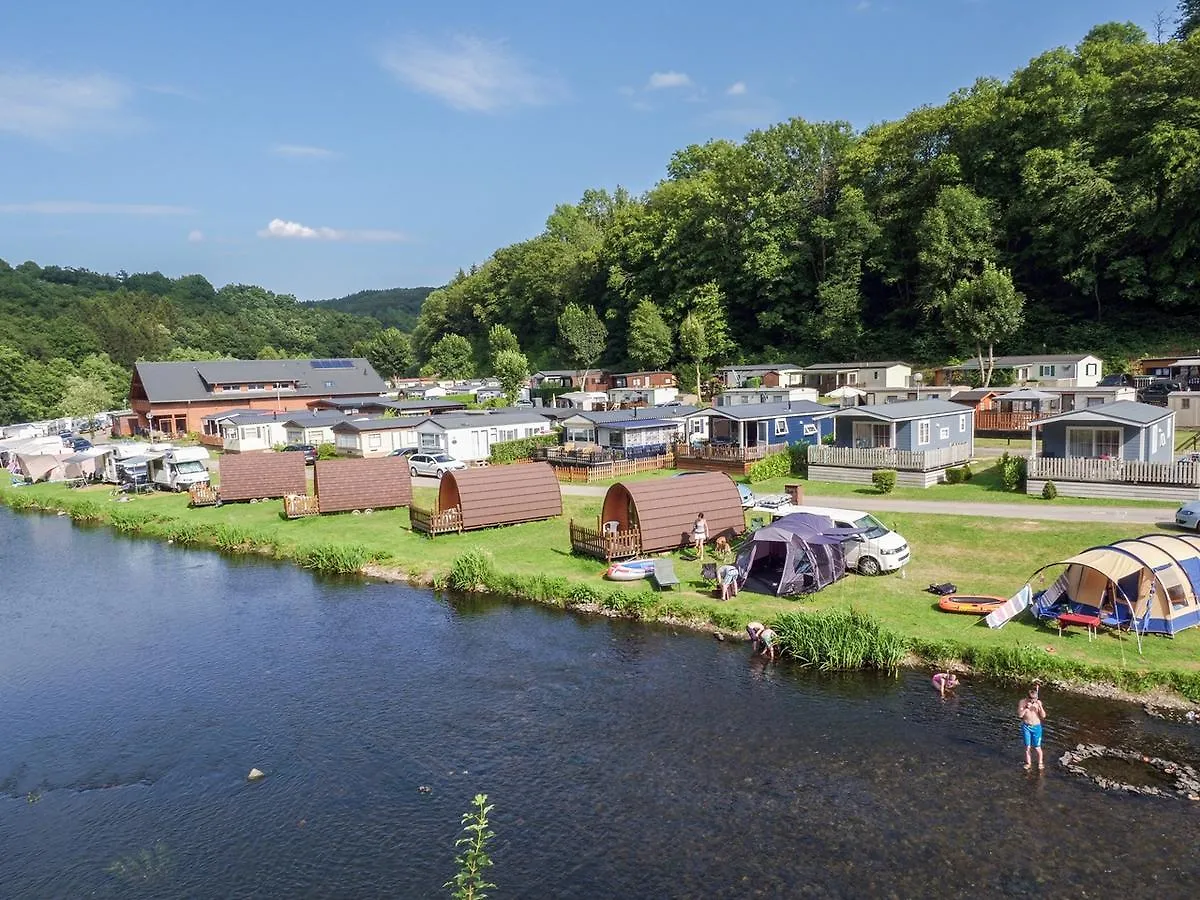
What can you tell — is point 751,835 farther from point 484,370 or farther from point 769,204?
point 484,370

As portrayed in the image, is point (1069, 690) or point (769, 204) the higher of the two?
point (769, 204)

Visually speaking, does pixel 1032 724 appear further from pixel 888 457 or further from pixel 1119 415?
pixel 888 457

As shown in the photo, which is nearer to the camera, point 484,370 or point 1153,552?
point 1153,552

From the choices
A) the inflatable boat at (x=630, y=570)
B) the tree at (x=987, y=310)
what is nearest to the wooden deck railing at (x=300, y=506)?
the inflatable boat at (x=630, y=570)

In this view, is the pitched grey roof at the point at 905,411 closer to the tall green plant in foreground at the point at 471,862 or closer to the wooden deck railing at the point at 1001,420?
the wooden deck railing at the point at 1001,420

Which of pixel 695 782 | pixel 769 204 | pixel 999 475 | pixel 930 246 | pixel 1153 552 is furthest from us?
pixel 769 204

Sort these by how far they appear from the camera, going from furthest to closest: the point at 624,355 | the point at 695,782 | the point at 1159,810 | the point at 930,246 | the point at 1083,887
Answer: the point at 624,355 < the point at 930,246 < the point at 695,782 < the point at 1159,810 < the point at 1083,887

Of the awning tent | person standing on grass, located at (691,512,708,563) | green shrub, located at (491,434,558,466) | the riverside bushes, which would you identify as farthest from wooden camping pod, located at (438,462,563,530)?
the awning tent

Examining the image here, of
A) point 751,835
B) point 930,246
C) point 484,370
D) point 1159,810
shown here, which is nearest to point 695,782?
point 751,835
